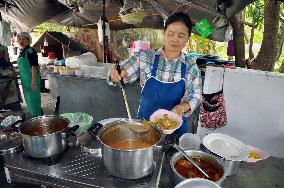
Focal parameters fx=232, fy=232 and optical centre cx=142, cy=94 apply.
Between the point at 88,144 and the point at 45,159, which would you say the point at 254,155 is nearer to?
the point at 88,144

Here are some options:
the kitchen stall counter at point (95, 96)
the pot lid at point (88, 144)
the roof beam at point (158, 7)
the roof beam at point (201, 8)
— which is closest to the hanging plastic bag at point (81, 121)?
the pot lid at point (88, 144)

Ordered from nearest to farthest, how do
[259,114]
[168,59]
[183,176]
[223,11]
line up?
[183,176] → [168,59] → [259,114] → [223,11]

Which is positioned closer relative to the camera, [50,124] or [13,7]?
[50,124]

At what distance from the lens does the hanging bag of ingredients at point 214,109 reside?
2.99m

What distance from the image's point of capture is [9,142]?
1.85m

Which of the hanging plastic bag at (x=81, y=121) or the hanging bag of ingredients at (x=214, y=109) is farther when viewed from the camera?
the hanging bag of ingredients at (x=214, y=109)

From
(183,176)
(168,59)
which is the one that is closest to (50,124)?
(183,176)

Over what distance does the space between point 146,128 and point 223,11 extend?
9.91 feet

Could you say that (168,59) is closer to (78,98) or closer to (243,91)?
(243,91)

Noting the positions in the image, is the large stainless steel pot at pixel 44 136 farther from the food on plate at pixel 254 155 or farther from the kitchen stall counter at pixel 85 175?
the food on plate at pixel 254 155

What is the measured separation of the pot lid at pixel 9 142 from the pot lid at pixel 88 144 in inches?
18.1

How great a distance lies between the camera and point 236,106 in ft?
10.3

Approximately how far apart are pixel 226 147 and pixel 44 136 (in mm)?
1428

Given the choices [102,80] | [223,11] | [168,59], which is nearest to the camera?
[168,59]
